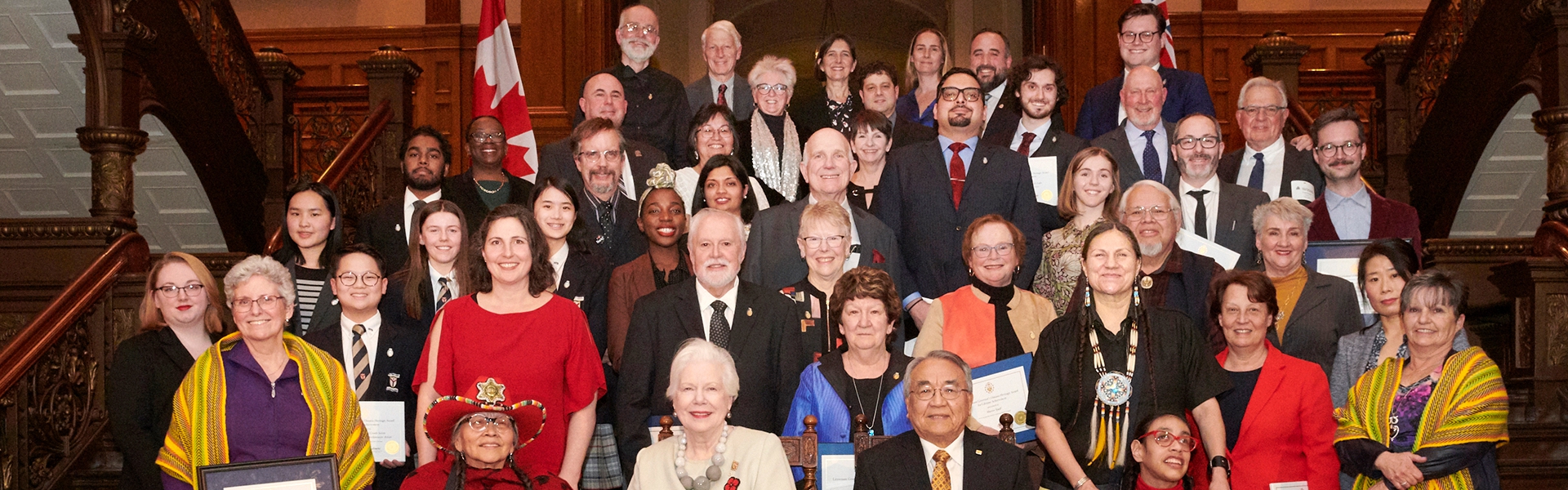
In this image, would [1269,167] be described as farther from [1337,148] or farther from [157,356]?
[157,356]

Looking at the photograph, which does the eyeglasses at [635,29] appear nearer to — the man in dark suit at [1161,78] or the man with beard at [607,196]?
the man with beard at [607,196]

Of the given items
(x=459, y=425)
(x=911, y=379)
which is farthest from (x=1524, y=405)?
(x=459, y=425)

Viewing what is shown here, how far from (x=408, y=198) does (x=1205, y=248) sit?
10.6 feet

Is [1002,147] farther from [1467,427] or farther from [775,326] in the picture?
[1467,427]

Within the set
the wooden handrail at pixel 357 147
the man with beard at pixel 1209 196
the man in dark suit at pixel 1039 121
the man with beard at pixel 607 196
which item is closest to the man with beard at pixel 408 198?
the man with beard at pixel 607 196

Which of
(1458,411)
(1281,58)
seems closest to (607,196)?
(1458,411)

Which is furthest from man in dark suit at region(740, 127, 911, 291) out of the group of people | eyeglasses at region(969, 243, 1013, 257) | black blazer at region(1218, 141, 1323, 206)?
black blazer at region(1218, 141, 1323, 206)

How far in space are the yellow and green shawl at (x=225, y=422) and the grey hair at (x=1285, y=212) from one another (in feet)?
10.8

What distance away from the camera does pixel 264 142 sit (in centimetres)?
847

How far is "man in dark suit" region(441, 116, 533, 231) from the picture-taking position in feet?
21.3

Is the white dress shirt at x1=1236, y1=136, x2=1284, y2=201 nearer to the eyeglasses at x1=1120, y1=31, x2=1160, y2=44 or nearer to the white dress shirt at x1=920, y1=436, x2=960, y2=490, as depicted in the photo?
the eyeglasses at x1=1120, y1=31, x2=1160, y2=44

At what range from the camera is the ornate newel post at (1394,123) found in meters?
8.29

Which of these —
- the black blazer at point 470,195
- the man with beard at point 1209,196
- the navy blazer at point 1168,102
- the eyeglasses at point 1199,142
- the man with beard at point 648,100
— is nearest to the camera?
the man with beard at point 1209,196

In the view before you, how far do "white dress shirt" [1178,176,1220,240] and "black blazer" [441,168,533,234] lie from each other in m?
2.69
